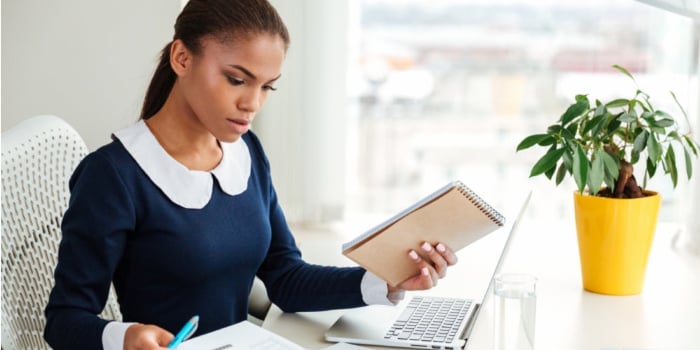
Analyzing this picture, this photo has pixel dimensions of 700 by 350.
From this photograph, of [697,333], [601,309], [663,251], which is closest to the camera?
[697,333]

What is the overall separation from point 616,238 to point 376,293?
483mm

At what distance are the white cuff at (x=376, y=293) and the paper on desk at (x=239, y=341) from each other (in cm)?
21

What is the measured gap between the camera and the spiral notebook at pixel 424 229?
114cm

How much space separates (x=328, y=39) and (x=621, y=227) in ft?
2.95

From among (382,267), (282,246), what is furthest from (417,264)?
(282,246)

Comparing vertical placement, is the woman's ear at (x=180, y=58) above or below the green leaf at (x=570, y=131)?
above

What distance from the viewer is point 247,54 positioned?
126 cm

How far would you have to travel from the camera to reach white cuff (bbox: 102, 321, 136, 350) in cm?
113

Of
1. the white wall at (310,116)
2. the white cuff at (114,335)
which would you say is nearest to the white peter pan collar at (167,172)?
the white cuff at (114,335)

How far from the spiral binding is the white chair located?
0.72m

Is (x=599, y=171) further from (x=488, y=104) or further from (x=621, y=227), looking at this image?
(x=488, y=104)

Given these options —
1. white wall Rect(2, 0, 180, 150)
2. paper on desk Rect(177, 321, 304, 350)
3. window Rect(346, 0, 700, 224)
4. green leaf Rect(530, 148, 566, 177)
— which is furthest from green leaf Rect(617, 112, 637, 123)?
window Rect(346, 0, 700, 224)

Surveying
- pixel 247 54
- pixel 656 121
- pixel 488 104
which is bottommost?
pixel 488 104

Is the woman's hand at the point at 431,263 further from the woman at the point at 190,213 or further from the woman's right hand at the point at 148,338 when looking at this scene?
the woman's right hand at the point at 148,338
